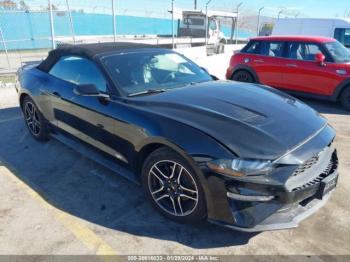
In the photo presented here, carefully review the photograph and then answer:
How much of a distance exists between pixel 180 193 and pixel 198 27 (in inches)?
832

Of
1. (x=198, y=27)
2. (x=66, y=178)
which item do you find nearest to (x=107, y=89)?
(x=66, y=178)

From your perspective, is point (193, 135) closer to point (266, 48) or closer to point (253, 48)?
point (266, 48)

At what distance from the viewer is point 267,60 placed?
26.0 feet

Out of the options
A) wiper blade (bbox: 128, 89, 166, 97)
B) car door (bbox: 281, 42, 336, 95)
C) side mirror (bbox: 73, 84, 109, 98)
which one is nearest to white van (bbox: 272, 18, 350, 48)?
car door (bbox: 281, 42, 336, 95)

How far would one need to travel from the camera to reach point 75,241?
2.84m

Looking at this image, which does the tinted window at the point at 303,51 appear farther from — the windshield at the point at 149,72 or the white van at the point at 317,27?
the white van at the point at 317,27

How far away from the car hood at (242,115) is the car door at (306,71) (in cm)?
392

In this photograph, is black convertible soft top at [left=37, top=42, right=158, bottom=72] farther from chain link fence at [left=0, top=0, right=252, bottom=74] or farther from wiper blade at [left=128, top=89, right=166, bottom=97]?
chain link fence at [left=0, top=0, right=252, bottom=74]

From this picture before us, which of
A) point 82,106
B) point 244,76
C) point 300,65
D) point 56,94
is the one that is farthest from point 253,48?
point 82,106

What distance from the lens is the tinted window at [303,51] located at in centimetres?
727

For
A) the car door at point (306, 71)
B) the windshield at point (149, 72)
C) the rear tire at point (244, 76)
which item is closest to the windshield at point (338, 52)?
the car door at point (306, 71)

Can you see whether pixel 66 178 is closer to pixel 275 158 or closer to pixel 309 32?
pixel 275 158

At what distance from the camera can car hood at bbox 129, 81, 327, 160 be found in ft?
8.55

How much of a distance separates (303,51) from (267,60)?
855 mm
